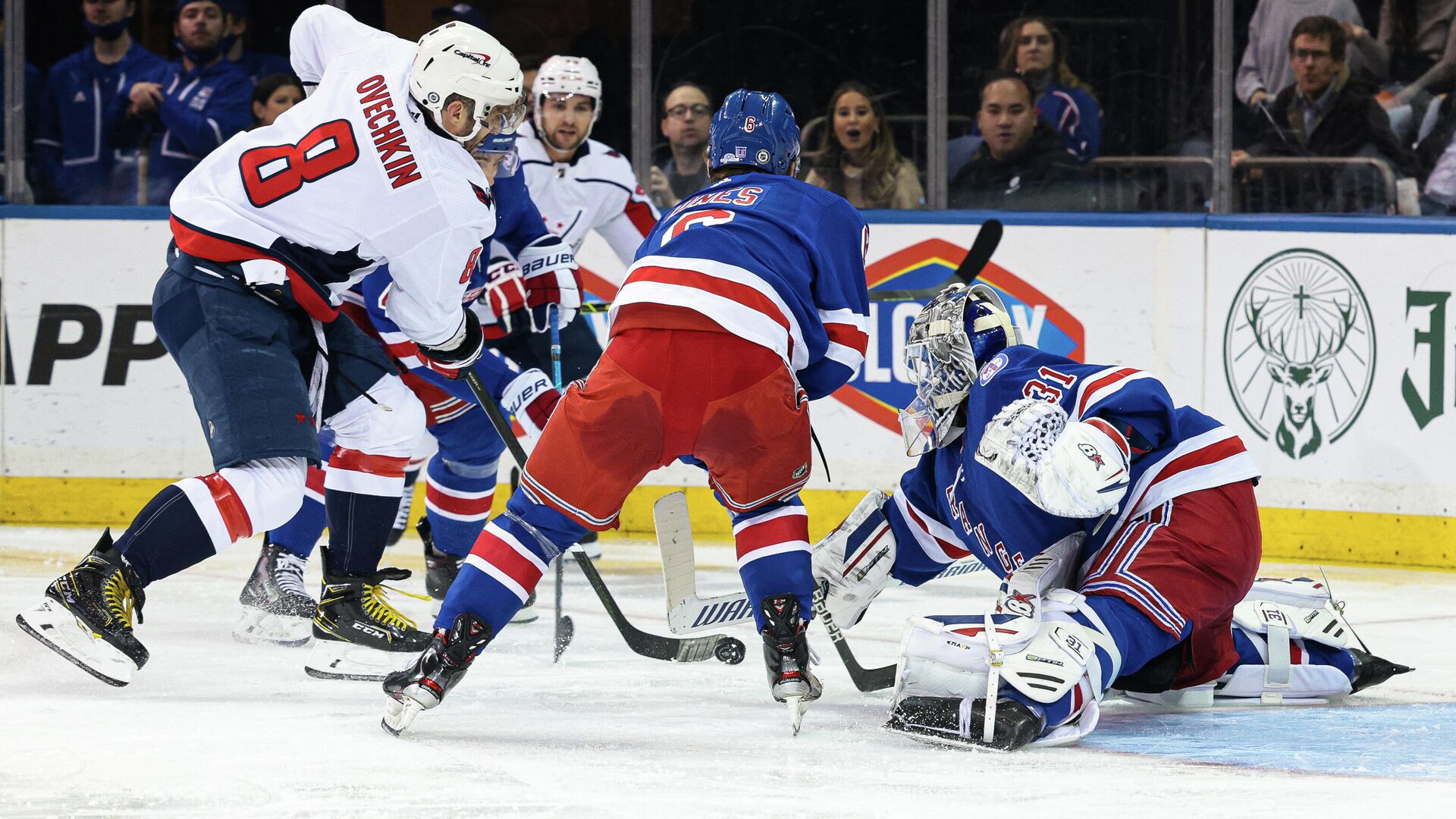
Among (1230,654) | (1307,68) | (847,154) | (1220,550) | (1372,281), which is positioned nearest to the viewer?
(1220,550)

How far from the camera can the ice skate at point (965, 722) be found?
2.51 m

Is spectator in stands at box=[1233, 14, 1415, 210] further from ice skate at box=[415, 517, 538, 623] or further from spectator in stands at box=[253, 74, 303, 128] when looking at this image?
spectator in stands at box=[253, 74, 303, 128]

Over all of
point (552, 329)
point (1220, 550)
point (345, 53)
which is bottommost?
point (1220, 550)

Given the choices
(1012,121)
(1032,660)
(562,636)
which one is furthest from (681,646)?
(1012,121)

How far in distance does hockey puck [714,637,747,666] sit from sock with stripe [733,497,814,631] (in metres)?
0.46

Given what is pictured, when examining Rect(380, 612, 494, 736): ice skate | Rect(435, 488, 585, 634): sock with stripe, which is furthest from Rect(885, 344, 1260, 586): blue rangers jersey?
Rect(380, 612, 494, 736): ice skate

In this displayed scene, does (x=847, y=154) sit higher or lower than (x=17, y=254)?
higher

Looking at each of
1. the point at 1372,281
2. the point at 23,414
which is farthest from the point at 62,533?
the point at 1372,281

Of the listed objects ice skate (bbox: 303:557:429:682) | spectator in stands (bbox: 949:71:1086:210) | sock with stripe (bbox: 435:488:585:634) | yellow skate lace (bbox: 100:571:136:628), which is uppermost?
spectator in stands (bbox: 949:71:1086:210)

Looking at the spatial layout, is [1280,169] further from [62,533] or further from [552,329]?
[62,533]

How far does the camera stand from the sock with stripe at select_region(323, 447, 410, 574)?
3.28 meters

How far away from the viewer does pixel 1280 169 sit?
195 inches

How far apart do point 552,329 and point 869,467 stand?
128 centimetres

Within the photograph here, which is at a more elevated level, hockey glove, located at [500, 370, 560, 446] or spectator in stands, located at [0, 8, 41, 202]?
spectator in stands, located at [0, 8, 41, 202]
